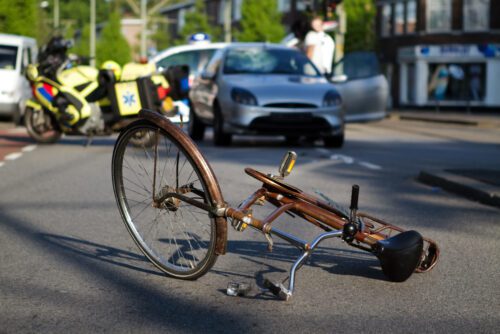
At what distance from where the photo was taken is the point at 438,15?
51.6 m

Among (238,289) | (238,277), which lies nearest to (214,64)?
(238,277)

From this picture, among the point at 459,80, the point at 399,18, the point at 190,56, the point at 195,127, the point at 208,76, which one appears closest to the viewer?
the point at 208,76

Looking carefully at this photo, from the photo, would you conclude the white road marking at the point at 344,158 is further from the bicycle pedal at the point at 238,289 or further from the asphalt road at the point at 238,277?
the bicycle pedal at the point at 238,289

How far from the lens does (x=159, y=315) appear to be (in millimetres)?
4344

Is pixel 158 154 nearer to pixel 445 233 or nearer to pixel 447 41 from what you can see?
pixel 445 233

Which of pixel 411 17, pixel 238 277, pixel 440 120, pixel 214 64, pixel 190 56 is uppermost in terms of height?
pixel 411 17

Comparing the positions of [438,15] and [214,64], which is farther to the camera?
[438,15]

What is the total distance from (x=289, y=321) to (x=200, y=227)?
93 centimetres

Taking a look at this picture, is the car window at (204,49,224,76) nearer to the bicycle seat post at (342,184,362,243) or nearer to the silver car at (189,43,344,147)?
the silver car at (189,43,344,147)

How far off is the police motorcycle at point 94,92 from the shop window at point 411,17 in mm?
40127

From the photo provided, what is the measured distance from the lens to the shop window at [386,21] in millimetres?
56500

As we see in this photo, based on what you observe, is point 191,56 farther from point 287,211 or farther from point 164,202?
point 287,211

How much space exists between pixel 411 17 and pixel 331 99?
40.1m

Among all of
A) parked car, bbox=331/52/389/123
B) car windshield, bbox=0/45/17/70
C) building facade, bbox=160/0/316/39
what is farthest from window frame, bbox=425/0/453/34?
parked car, bbox=331/52/389/123
